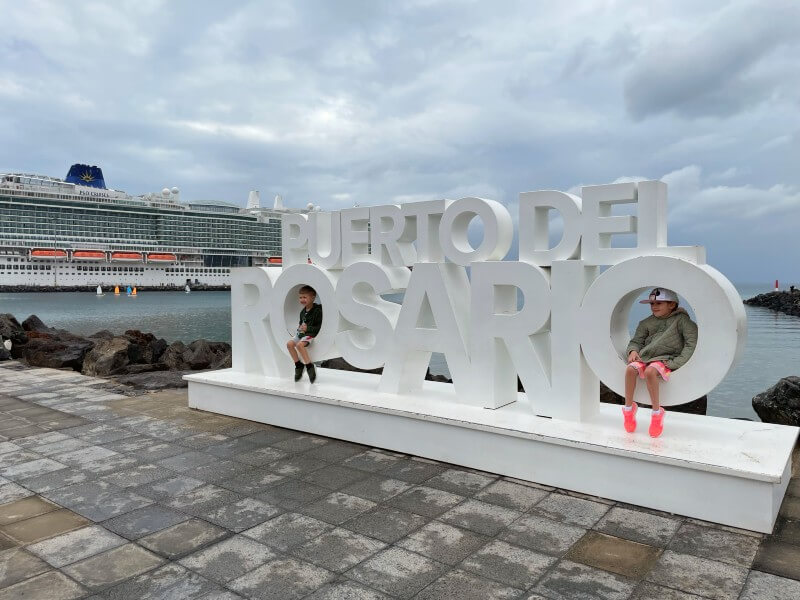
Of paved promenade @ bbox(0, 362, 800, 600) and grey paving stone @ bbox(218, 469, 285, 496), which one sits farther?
grey paving stone @ bbox(218, 469, 285, 496)

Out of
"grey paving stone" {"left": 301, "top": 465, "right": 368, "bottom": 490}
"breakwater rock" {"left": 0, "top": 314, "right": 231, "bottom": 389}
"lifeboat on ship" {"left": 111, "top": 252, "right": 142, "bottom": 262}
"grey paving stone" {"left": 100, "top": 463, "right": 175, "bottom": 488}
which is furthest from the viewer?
"lifeboat on ship" {"left": 111, "top": 252, "right": 142, "bottom": 262}

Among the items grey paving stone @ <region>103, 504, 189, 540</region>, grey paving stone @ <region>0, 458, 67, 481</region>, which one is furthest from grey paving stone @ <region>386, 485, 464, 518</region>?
grey paving stone @ <region>0, 458, 67, 481</region>

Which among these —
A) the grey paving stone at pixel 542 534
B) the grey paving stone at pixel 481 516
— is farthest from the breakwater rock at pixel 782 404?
the grey paving stone at pixel 481 516

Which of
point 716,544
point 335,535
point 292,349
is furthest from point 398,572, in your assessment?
point 292,349

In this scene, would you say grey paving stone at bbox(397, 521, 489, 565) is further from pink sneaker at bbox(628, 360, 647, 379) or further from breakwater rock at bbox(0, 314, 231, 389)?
breakwater rock at bbox(0, 314, 231, 389)

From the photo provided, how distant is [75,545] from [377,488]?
6.44ft

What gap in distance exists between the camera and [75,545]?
11.6 feet

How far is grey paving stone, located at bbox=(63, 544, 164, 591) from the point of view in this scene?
10.2 feet

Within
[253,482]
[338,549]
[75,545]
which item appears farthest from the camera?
[253,482]

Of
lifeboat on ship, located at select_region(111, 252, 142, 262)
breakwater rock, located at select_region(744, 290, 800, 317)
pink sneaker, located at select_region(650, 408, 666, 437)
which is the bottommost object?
breakwater rock, located at select_region(744, 290, 800, 317)

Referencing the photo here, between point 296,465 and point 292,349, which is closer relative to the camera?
point 296,465

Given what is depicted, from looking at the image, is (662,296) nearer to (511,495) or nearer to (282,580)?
(511,495)

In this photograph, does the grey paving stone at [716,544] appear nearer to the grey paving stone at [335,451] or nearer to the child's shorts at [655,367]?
the child's shorts at [655,367]

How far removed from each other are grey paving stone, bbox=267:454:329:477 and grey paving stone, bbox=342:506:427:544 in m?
1.03
